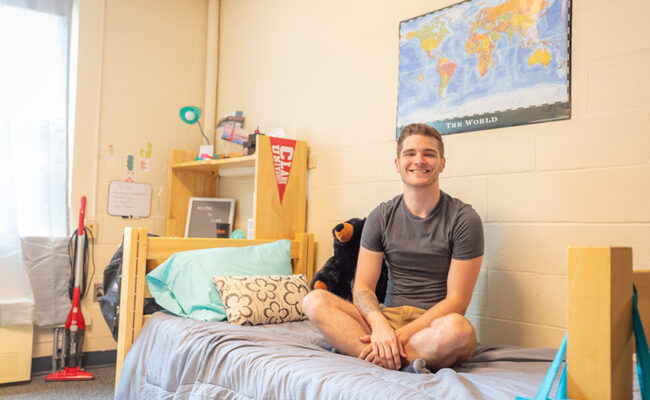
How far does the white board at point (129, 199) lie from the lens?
330 centimetres

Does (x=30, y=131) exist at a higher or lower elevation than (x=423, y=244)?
higher

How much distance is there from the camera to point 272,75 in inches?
127

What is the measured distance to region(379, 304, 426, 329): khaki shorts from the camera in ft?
5.94

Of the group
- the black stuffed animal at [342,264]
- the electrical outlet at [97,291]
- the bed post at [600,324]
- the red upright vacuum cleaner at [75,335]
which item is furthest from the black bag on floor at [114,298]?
the bed post at [600,324]

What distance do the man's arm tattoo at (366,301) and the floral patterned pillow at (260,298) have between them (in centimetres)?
50

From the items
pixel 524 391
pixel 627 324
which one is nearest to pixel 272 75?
pixel 524 391

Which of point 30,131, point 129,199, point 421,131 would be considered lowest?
point 129,199

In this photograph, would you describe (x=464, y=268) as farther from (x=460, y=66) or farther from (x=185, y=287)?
(x=185, y=287)

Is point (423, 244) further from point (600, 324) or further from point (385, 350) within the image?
point (600, 324)

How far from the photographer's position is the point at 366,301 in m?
1.83

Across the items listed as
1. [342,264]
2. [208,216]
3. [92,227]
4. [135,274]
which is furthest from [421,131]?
[92,227]

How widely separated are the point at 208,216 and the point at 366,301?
1841mm

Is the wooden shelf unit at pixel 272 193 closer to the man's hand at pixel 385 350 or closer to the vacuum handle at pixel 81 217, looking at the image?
the vacuum handle at pixel 81 217

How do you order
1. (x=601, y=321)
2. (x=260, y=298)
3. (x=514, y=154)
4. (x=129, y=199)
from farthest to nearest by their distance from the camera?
1. (x=129, y=199)
2. (x=260, y=298)
3. (x=514, y=154)
4. (x=601, y=321)
